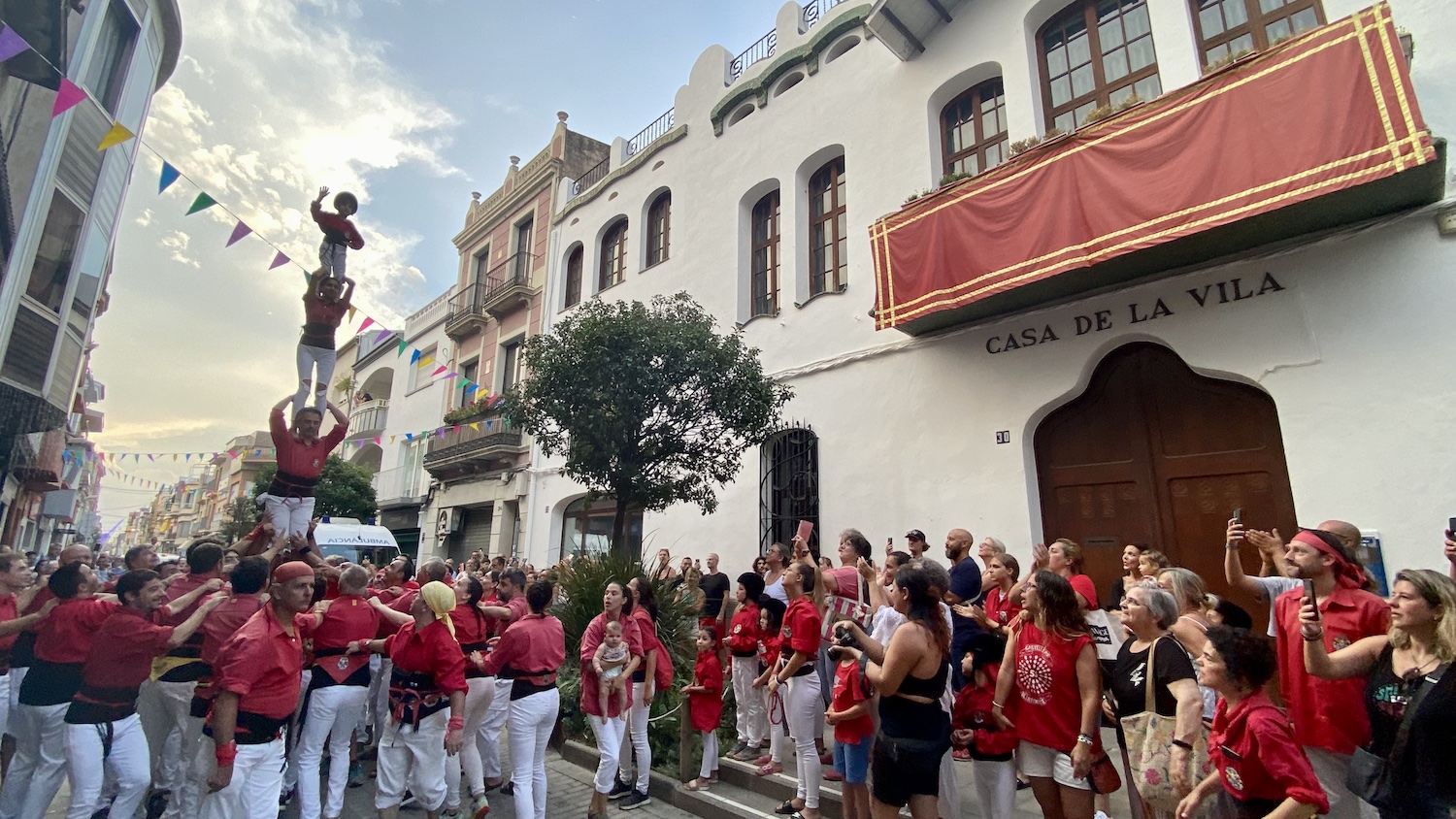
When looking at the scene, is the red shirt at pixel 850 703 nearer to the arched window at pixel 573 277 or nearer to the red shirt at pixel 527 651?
the red shirt at pixel 527 651

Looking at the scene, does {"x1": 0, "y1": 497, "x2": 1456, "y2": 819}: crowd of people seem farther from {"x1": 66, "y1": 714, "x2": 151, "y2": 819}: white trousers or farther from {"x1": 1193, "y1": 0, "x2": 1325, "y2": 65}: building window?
{"x1": 1193, "y1": 0, "x2": 1325, "y2": 65}: building window

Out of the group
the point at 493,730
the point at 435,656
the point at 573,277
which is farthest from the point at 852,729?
the point at 573,277

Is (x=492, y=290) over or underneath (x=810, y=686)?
over

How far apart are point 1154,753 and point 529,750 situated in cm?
378

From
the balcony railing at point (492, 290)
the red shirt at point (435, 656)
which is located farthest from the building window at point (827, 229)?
the balcony railing at point (492, 290)

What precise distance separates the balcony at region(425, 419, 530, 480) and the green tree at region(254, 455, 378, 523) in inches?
150

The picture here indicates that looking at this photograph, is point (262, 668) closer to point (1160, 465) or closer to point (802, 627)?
point (802, 627)

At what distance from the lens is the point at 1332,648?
3.09 meters

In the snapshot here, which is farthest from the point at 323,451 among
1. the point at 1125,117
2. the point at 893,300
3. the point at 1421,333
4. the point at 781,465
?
the point at 1421,333

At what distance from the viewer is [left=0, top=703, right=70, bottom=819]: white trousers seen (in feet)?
13.5

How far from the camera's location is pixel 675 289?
14117mm

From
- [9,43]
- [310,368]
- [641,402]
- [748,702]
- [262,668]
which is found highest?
[9,43]

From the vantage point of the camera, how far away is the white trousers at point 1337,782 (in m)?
2.98

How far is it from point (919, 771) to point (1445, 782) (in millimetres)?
1904
